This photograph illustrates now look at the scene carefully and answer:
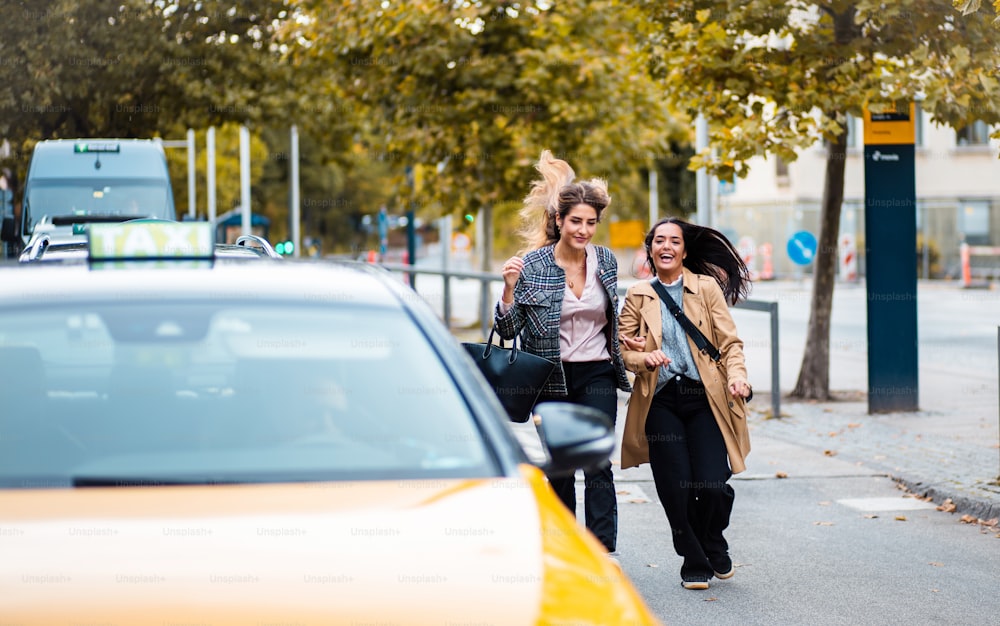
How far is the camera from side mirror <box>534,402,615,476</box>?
3395mm

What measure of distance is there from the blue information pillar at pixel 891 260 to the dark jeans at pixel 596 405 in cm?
706

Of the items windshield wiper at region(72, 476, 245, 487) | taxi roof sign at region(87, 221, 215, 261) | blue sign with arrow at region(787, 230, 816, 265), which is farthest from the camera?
blue sign with arrow at region(787, 230, 816, 265)

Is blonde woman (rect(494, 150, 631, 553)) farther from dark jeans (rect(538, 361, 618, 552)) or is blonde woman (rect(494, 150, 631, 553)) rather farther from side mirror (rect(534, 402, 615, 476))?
side mirror (rect(534, 402, 615, 476))

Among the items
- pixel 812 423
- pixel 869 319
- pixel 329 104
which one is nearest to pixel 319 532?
pixel 812 423

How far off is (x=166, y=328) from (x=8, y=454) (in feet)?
1.51

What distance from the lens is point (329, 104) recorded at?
27.1m

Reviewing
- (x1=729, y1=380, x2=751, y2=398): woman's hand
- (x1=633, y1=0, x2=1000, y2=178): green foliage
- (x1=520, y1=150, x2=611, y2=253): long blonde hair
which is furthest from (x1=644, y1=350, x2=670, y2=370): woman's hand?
(x1=633, y1=0, x2=1000, y2=178): green foliage

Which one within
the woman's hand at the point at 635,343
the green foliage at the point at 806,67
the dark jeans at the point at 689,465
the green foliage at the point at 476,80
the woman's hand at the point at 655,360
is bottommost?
the dark jeans at the point at 689,465

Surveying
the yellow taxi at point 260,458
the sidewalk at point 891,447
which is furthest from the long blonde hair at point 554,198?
the yellow taxi at point 260,458

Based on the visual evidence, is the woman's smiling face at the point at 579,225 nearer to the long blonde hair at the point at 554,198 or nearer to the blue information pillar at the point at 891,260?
the long blonde hair at the point at 554,198

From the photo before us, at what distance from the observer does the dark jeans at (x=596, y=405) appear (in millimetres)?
6539

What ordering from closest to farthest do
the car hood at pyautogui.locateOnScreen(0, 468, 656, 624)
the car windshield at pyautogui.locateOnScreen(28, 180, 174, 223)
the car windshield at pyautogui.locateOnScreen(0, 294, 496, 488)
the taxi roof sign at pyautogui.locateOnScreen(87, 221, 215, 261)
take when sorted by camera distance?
the car hood at pyautogui.locateOnScreen(0, 468, 656, 624) < the car windshield at pyautogui.locateOnScreen(0, 294, 496, 488) < the taxi roof sign at pyautogui.locateOnScreen(87, 221, 215, 261) < the car windshield at pyautogui.locateOnScreen(28, 180, 174, 223)

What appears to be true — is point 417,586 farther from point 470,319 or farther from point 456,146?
point 470,319

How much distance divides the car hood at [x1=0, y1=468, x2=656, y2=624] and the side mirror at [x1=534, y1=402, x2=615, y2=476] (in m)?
0.26
